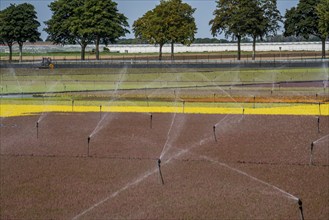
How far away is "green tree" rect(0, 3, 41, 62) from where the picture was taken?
95312 millimetres

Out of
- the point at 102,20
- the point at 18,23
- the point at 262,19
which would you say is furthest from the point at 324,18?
the point at 18,23

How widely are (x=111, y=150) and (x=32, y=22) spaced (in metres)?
82.4

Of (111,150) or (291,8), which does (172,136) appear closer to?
(111,150)

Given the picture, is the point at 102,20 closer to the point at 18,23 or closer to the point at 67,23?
the point at 67,23

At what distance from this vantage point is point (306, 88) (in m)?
45.6

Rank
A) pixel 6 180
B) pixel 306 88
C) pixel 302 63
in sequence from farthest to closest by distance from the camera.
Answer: pixel 302 63, pixel 306 88, pixel 6 180

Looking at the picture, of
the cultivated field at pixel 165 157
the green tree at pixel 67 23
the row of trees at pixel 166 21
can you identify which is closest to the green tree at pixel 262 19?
the row of trees at pixel 166 21

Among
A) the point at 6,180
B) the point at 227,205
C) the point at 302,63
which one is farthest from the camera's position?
the point at 302,63

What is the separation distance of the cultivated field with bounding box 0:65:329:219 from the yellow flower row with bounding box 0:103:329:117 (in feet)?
0.21

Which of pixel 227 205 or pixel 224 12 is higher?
pixel 224 12

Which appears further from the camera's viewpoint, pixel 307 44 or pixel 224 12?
pixel 307 44

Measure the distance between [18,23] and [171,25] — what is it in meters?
25.2

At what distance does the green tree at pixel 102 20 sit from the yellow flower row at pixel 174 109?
5479 centimetres

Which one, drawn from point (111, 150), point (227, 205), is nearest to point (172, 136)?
point (111, 150)
